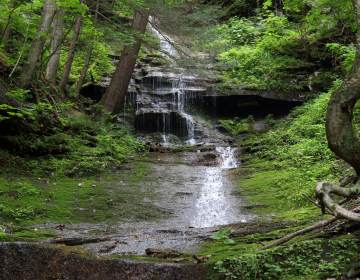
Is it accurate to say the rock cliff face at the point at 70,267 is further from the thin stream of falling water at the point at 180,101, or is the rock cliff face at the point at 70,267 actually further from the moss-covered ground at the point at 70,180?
the thin stream of falling water at the point at 180,101

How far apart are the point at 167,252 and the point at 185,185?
564cm

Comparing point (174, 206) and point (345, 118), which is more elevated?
point (345, 118)

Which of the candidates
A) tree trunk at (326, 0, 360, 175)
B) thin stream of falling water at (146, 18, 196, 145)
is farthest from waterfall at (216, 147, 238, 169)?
tree trunk at (326, 0, 360, 175)

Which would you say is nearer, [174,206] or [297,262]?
[297,262]

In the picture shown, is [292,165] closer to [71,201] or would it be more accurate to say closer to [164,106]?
[71,201]

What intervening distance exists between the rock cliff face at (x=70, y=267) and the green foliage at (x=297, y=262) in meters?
0.40

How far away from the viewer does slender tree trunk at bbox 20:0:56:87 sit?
1001 centimetres

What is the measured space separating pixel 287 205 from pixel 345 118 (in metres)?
3.97

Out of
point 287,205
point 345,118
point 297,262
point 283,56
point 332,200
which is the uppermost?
point 283,56

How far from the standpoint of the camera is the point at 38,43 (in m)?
10.5

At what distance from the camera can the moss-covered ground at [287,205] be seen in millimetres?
4414

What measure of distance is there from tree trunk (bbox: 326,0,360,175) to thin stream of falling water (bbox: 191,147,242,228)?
11.8ft

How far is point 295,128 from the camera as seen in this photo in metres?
13.8

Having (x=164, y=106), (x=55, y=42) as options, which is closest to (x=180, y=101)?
(x=164, y=106)
